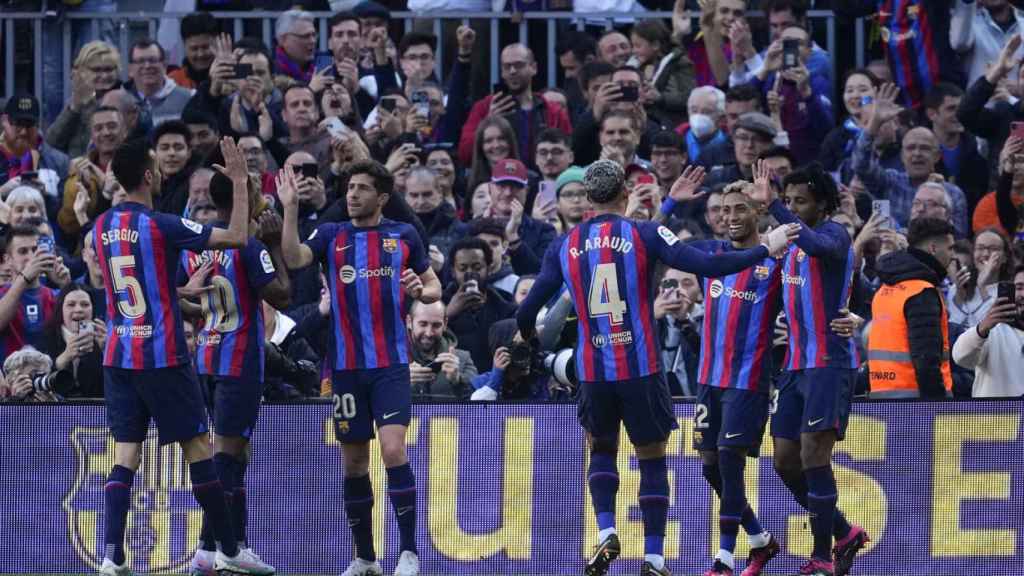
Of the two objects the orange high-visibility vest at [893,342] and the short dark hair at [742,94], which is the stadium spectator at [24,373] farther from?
the short dark hair at [742,94]

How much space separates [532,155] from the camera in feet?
60.6

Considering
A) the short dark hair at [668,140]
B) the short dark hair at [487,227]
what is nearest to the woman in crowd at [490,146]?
the short dark hair at [487,227]

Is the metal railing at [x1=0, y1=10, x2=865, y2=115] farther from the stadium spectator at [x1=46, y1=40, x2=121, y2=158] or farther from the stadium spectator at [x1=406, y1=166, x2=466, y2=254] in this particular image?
the stadium spectator at [x1=406, y1=166, x2=466, y2=254]

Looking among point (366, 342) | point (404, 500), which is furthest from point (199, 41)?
point (404, 500)

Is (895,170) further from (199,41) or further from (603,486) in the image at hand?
(199,41)

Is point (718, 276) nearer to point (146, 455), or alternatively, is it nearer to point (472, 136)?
point (146, 455)

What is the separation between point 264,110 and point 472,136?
184cm

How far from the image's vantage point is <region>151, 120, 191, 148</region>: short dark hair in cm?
1680

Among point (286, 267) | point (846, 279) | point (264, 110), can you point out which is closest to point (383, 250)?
point (286, 267)

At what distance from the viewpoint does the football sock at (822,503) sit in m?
12.5

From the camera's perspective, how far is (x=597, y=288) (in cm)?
1229

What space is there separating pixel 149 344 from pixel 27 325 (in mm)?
3741

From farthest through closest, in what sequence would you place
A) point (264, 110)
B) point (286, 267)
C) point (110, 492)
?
point (264, 110) → point (286, 267) → point (110, 492)

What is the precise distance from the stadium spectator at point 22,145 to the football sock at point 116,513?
611cm
